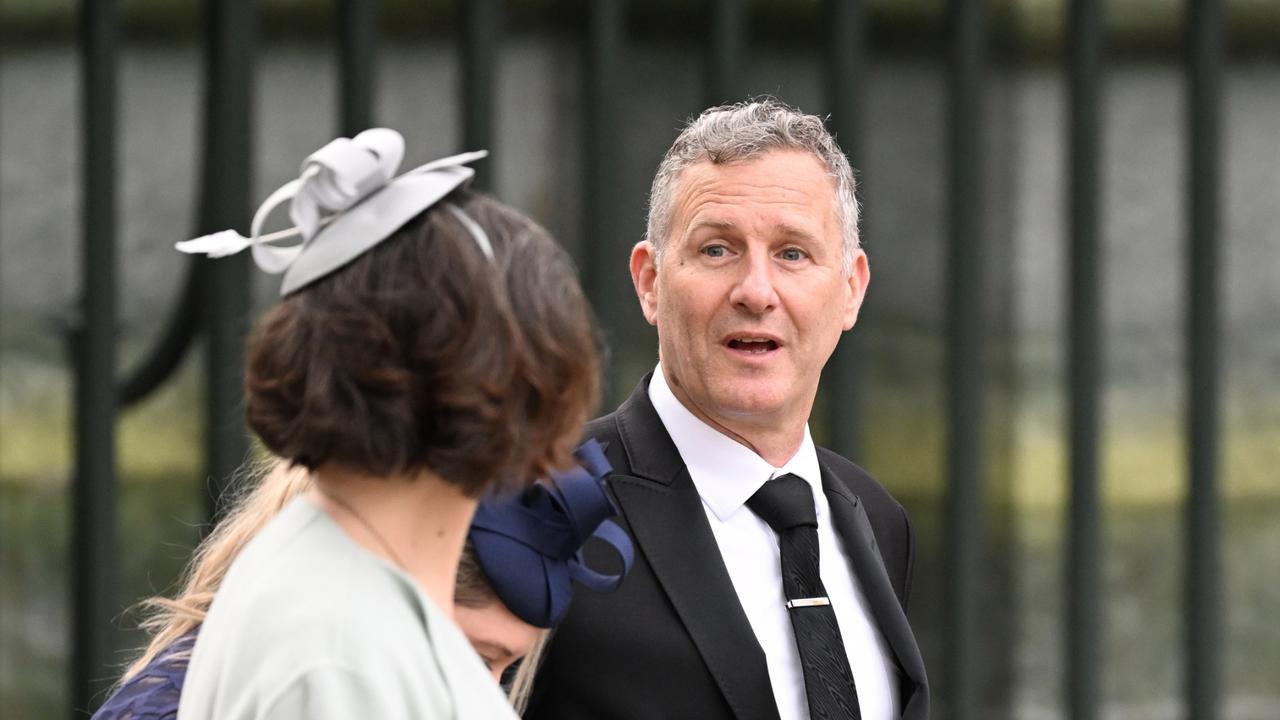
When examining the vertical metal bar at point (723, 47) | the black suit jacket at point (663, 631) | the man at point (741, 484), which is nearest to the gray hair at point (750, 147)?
the man at point (741, 484)

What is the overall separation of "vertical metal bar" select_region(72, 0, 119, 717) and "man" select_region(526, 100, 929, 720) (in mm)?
2442

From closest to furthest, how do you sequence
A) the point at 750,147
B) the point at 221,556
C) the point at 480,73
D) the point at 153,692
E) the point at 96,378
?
the point at 153,692 < the point at 221,556 < the point at 750,147 < the point at 96,378 < the point at 480,73

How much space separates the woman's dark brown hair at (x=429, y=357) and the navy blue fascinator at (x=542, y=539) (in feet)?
1.66

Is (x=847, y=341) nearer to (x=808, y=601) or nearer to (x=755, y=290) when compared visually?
(x=755, y=290)

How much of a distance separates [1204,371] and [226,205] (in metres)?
3.28

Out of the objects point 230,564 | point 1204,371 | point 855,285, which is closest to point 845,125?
point 1204,371

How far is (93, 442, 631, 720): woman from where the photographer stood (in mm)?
1893

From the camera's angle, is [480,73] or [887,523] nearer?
[887,523]

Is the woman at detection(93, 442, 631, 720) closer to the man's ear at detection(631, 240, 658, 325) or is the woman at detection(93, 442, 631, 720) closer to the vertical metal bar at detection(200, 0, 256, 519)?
the man's ear at detection(631, 240, 658, 325)

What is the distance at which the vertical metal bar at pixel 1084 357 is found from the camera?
18.3ft

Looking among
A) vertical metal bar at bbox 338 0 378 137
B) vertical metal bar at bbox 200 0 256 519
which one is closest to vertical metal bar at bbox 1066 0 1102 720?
vertical metal bar at bbox 338 0 378 137

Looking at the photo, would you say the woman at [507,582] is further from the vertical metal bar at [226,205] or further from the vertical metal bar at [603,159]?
the vertical metal bar at [603,159]

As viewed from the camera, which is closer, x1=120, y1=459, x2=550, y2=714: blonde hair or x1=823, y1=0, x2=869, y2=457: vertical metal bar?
x1=120, y1=459, x2=550, y2=714: blonde hair

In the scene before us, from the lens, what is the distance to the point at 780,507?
7.85ft
